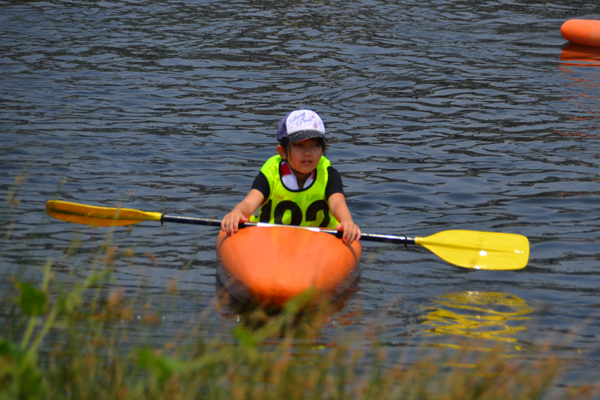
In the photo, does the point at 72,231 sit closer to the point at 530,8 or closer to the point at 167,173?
the point at 167,173

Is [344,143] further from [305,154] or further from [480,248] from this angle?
[480,248]

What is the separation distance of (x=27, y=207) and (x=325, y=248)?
2897 millimetres

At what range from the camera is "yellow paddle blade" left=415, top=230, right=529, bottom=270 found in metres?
4.80

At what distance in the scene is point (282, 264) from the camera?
4062 mm

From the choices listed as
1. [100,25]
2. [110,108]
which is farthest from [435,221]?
[100,25]

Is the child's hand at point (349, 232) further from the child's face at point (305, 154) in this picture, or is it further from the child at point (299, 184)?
the child's face at point (305, 154)

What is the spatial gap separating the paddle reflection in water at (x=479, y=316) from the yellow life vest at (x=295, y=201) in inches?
45.1

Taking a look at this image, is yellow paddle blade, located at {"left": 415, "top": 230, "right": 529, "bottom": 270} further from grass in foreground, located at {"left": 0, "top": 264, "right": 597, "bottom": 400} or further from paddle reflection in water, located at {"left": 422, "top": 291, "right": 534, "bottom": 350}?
grass in foreground, located at {"left": 0, "top": 264, "right": 597, "bottom": 400}

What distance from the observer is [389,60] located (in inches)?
483

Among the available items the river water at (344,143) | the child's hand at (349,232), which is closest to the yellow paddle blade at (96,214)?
the river water at (344,143)

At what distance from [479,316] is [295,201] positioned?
5.17 feet

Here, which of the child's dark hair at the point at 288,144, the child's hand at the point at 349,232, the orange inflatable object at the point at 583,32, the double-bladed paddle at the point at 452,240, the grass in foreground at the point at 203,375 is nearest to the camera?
the grass in foreground at the point at 203,375

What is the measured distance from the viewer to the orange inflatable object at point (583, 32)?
42.7 ft

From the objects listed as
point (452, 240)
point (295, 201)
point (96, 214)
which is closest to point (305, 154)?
point (295, 201)
